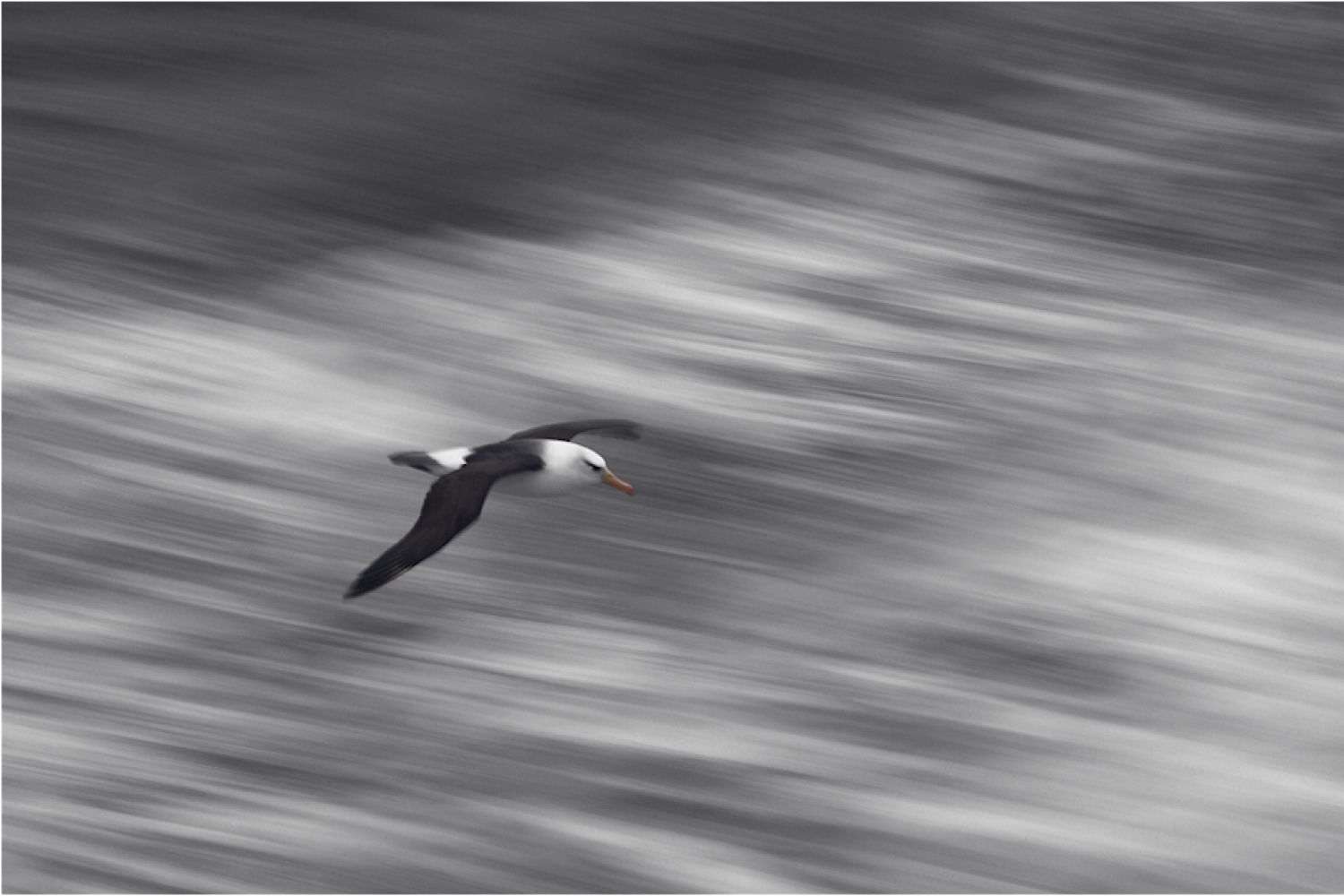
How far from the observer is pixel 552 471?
417cm

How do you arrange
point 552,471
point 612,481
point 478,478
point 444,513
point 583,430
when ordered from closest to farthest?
point 444,513, point 478,478, point 552,471, point 612,481, point 583,430

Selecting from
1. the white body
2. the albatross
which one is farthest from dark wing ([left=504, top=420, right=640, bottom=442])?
the white body

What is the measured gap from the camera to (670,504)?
476 cm

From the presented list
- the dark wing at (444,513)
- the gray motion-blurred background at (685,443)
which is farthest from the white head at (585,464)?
the gray motion-blurred background at (685,443)

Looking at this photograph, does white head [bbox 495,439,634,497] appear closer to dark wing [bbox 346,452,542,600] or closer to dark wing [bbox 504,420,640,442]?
dark wing [bbox 346,452,542,600]

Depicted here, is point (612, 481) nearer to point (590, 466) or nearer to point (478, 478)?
point (590, 466)

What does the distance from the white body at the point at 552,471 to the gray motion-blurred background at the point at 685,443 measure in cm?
37

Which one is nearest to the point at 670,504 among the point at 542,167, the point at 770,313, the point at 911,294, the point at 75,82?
the point at 770,313

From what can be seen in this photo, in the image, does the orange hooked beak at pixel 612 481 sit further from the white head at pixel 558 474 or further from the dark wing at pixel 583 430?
the dark wing at pixel 583 430

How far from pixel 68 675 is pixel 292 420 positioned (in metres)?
1.17

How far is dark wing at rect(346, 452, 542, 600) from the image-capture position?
12.0 ft

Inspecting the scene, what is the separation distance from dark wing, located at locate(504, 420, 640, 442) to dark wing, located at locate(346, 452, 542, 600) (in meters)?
0.25

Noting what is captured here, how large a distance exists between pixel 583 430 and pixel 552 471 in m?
0.39

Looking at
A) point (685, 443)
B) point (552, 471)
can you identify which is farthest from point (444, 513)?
point (685, 443)
